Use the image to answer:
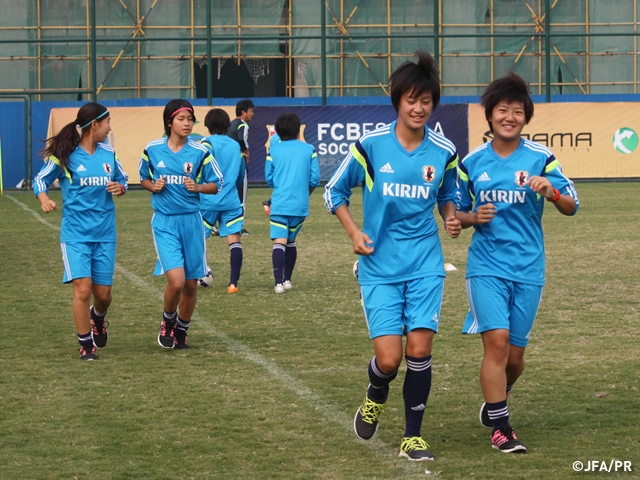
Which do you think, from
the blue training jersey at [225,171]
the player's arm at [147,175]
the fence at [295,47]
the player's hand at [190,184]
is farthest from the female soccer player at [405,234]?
the fence at [295,47]

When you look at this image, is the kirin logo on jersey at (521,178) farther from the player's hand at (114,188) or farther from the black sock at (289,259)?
the black sock at (289,259)

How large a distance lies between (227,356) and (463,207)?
2.94 meters

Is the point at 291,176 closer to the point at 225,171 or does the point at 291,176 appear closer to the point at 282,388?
the point at 225,171

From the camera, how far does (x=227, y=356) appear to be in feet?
26.0

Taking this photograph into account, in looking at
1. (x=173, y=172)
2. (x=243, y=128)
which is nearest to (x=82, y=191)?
(x=173, y=172)

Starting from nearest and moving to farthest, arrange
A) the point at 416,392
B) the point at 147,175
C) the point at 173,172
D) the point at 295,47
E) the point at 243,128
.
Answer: the point at 416,392, the point at 173,172, the point at 147,175, the point at 243,128, the point at 295,47

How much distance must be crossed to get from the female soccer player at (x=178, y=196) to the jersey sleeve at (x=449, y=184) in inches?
111

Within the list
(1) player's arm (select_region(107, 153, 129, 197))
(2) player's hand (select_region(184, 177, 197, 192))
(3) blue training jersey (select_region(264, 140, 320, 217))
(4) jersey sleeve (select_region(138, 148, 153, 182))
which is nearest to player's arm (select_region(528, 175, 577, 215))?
(2) player's hand (select_region(184, 177, 197, 192))

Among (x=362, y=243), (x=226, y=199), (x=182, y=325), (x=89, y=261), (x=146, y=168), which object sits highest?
(x=146, y=168)

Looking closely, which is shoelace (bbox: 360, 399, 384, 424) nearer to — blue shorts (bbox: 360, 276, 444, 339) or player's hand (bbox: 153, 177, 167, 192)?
blue shorts (bbox: 360, 276, 444, 339)

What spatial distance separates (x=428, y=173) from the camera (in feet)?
17.4

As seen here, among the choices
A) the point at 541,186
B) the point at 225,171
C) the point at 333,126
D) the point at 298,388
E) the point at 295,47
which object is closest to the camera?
the point at 541,186

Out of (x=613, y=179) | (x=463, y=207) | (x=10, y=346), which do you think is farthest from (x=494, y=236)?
(x=613, y=179)

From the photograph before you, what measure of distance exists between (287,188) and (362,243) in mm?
5980
